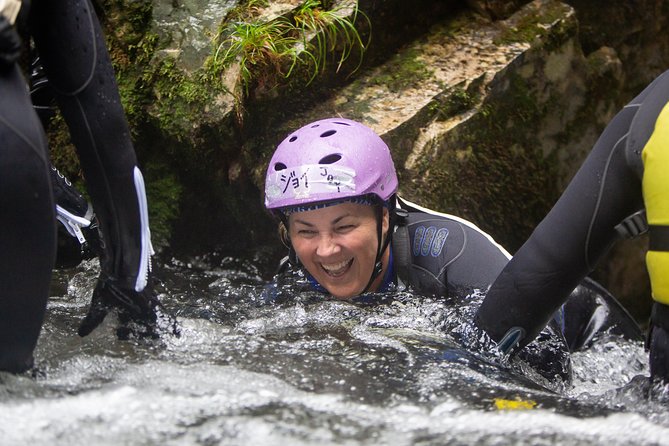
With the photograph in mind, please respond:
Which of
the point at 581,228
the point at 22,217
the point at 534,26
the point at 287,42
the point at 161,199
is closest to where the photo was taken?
the point at 22,217

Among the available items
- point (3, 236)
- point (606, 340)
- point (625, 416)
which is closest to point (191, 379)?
point (3, 236)

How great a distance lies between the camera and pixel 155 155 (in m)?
5.17

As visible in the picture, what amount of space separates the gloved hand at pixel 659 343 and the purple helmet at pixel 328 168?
62.9 inches

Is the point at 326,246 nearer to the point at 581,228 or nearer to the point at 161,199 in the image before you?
the point at 581,228

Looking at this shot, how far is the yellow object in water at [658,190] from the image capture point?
2424 millimetres

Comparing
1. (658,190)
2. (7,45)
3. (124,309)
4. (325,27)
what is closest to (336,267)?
(124,309)

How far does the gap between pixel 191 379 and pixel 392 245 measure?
5.58ft

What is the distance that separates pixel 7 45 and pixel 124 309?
1.06 m

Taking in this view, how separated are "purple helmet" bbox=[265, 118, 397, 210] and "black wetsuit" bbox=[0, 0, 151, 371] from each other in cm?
100

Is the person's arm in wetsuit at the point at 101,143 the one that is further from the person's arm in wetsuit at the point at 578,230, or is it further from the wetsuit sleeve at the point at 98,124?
the person's arm in wetsuit at the point at 578,230

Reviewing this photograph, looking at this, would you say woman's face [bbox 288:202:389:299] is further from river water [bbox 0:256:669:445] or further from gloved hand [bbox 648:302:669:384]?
gloved hand [bbox 648:302:669:384]

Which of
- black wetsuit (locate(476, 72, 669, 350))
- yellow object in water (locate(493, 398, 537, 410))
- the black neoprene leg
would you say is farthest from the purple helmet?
the black neoprene leg

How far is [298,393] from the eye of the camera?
261cm

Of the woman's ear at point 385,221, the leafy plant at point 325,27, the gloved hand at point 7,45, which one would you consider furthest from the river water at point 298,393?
the leafy plant at point 325,27
